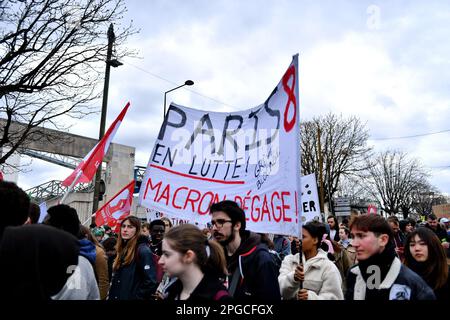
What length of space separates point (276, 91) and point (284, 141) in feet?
2.10

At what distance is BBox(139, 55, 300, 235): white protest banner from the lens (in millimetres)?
3719

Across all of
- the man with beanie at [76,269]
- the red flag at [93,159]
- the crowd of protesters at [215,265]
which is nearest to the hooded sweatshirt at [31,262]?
the crowd of protesters at [215,265]

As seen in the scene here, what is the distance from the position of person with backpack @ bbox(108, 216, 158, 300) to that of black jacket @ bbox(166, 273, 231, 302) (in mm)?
1756

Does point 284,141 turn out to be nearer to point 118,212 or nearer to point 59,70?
point 118,212

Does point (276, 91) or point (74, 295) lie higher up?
point (276, 91)

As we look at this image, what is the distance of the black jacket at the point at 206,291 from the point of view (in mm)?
2428

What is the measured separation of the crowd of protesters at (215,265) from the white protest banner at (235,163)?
551mm

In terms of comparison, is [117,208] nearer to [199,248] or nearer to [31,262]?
[199,248]

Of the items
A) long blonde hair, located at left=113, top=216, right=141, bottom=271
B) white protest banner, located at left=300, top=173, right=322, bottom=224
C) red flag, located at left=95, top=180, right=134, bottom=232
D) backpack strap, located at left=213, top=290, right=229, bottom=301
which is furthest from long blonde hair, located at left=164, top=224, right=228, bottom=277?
white protest banner, located at left=300, top=173, right=322, bottom=224

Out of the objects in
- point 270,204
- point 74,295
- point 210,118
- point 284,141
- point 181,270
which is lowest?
point 74,295

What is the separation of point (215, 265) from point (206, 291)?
204mm

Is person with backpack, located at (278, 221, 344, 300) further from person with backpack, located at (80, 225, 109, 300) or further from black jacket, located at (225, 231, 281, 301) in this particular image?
person with backpack, located at (80, 225, 109, 300)

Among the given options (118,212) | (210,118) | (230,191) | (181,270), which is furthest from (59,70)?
(181,270)

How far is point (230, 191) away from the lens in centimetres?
432
